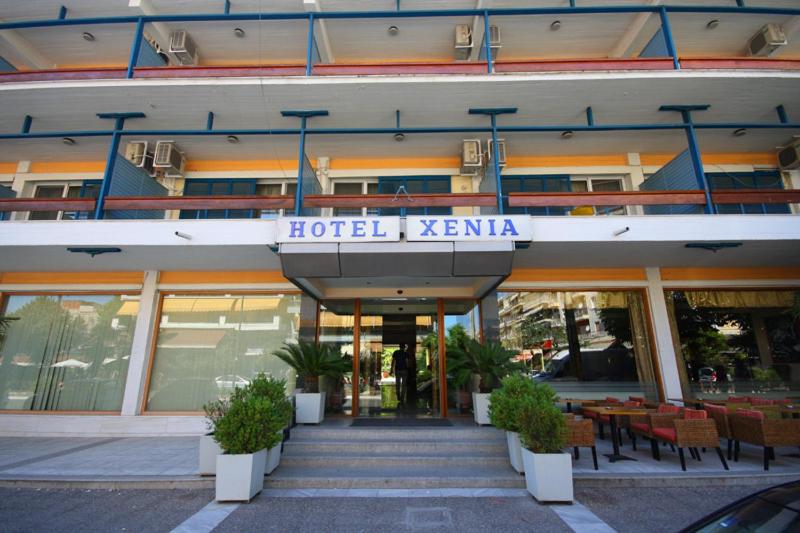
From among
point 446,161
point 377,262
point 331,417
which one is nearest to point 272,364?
point 331,417

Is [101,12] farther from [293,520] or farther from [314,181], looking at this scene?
[293,520]

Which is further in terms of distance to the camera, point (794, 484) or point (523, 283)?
point (523, 283)

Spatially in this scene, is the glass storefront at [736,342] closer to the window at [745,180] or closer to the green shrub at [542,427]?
the window at [745,180]

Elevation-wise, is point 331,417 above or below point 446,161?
below

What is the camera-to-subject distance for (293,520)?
4.39 meters

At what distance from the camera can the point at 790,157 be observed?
9508 millimetres

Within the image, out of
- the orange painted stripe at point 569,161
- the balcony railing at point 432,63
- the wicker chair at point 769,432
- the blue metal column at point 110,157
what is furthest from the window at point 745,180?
the blue metal column at point 110,157

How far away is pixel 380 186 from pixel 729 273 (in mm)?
9167

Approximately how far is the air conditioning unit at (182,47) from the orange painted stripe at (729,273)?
13644mm

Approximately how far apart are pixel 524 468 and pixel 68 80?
1185cm

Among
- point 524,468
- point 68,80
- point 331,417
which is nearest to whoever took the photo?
point 524,468

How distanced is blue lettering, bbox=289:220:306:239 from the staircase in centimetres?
372

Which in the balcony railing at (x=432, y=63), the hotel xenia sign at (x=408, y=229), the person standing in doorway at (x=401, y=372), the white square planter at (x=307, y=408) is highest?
the balcony railing at (x=432, y=63)

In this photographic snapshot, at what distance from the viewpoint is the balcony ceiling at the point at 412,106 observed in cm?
791
